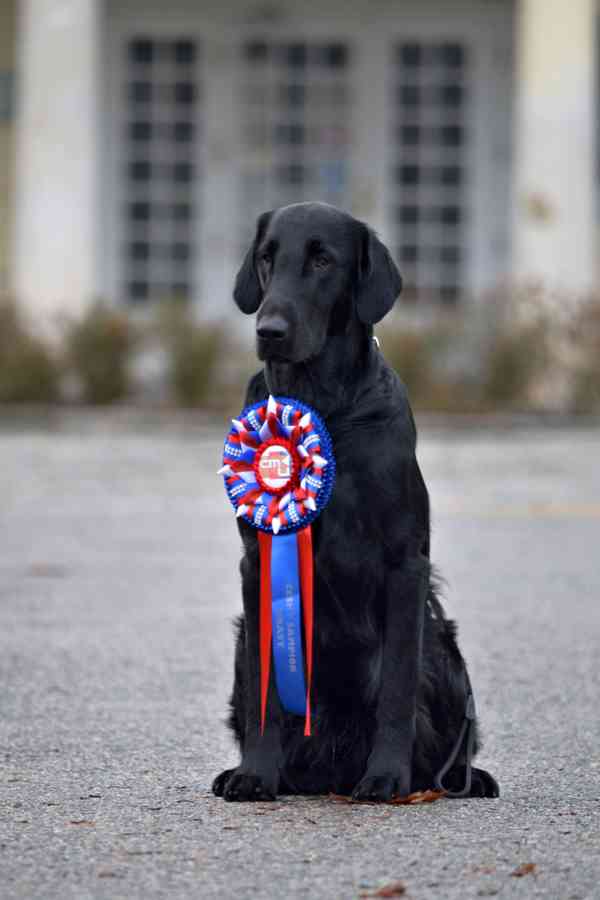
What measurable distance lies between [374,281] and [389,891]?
1301 mm

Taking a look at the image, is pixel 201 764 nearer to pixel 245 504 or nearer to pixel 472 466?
pixel 245 504

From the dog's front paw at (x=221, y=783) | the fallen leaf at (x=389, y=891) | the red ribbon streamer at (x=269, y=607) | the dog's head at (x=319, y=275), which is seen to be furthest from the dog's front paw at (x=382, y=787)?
the dog's head at (x=319, y=275)

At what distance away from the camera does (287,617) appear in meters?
3.92

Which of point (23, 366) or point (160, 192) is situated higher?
point (160, 192)

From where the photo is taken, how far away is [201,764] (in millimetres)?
4645

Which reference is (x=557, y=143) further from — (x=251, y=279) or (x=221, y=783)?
(x=221, y=783)

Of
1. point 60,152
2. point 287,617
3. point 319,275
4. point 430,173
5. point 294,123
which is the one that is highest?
point 294,123

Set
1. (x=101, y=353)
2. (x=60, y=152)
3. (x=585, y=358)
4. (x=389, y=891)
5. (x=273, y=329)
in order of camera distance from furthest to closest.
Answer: (x=60, y=152) < (x=101, y=353) < (x=585, y=358) < (x=273, y=329) < (x=389, y=891)

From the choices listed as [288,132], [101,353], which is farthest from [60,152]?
[288,132]

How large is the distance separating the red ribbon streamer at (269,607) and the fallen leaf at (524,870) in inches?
23.9

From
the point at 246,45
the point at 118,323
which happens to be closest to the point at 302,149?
the point at 246,45

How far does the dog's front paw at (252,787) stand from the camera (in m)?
3.98

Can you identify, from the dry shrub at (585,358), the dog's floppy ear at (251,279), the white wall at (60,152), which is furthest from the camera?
the white wall at (60,152)

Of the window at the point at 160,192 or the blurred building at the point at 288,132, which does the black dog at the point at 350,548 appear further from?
the window at the point at 160,192
